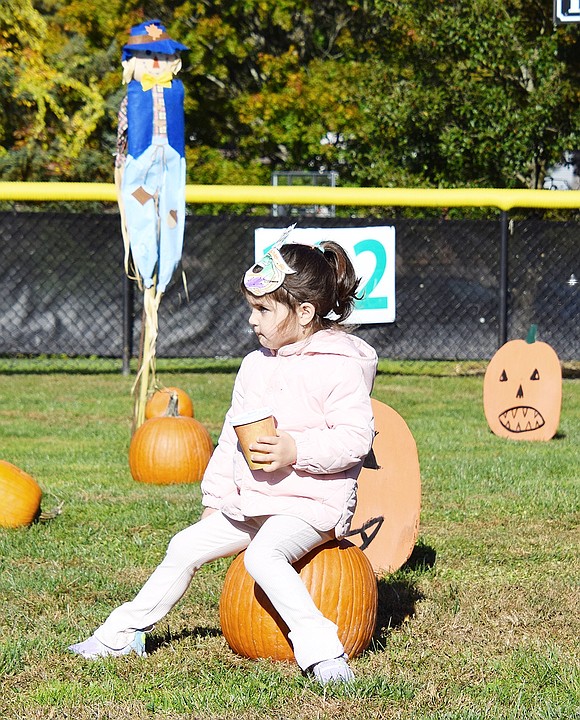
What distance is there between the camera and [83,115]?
23.4 m

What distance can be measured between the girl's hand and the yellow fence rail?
27.6ft

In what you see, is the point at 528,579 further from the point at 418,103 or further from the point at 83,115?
the point at 83,115

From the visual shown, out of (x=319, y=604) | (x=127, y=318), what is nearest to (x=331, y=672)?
(x=319, y=604)

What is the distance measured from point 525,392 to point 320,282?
529cm

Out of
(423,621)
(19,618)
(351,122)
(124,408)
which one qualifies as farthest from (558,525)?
(351,122)

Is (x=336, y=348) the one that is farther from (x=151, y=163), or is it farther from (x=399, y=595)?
(x=151, y=163)

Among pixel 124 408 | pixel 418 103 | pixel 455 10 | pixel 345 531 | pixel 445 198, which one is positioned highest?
pixel 455 10

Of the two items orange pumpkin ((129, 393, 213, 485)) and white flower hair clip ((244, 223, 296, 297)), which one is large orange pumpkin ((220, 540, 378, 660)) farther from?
orange pumpkin ((129, 393, 213, 485))

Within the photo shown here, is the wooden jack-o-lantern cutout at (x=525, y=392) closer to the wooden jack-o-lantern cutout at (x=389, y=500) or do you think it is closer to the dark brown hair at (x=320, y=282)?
the wooden jack-o-lantern cutout at (x=389, y=500)

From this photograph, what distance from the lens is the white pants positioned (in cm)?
351

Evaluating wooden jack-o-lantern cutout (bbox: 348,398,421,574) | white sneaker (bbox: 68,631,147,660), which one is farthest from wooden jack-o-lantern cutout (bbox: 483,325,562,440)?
white sneaker (bbox: 68,631,147,660)

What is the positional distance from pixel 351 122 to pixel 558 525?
17.5 metres

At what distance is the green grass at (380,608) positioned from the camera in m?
3.42

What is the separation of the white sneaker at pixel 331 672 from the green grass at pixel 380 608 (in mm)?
51
